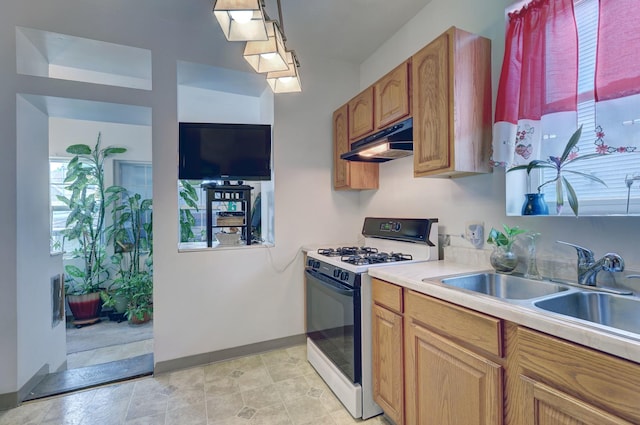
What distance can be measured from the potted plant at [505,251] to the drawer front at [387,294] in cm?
55

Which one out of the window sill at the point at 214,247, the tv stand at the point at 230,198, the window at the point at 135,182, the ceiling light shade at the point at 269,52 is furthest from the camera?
the window at the point at 135,182

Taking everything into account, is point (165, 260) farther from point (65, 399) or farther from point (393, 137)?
point (393, 137)

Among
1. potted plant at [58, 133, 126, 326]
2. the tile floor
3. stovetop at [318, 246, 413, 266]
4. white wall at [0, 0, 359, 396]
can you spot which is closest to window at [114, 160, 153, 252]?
potted plant at [58, 133, 126, 326]

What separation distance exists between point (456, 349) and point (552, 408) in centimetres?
35

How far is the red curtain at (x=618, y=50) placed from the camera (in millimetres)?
1069

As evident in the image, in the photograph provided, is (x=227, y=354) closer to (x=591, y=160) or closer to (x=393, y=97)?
(x=393, y=97)

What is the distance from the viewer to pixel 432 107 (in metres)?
1.67

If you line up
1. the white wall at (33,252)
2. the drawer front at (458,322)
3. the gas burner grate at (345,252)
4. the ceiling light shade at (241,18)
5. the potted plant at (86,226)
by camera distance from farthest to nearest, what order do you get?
the potted plant at (86,226)
the gas burner grate at (345,252)
the white wall at (33,252)
the ceiling light shade at (241,18)
the drawer front at (458,322)

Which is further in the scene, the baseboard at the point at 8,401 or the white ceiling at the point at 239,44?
the white ceiling at the point at 239,44

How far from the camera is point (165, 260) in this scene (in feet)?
7.47

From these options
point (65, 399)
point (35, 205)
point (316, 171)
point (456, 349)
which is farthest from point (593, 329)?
point (35, 205)

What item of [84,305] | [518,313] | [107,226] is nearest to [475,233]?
[518,313]

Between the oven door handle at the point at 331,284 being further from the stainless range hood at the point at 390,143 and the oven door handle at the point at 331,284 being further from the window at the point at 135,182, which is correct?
the window at the point at 135,182

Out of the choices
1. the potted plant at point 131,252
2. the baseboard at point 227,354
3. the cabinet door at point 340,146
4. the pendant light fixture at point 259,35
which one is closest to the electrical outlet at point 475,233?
the cabinet door at point 340,146
